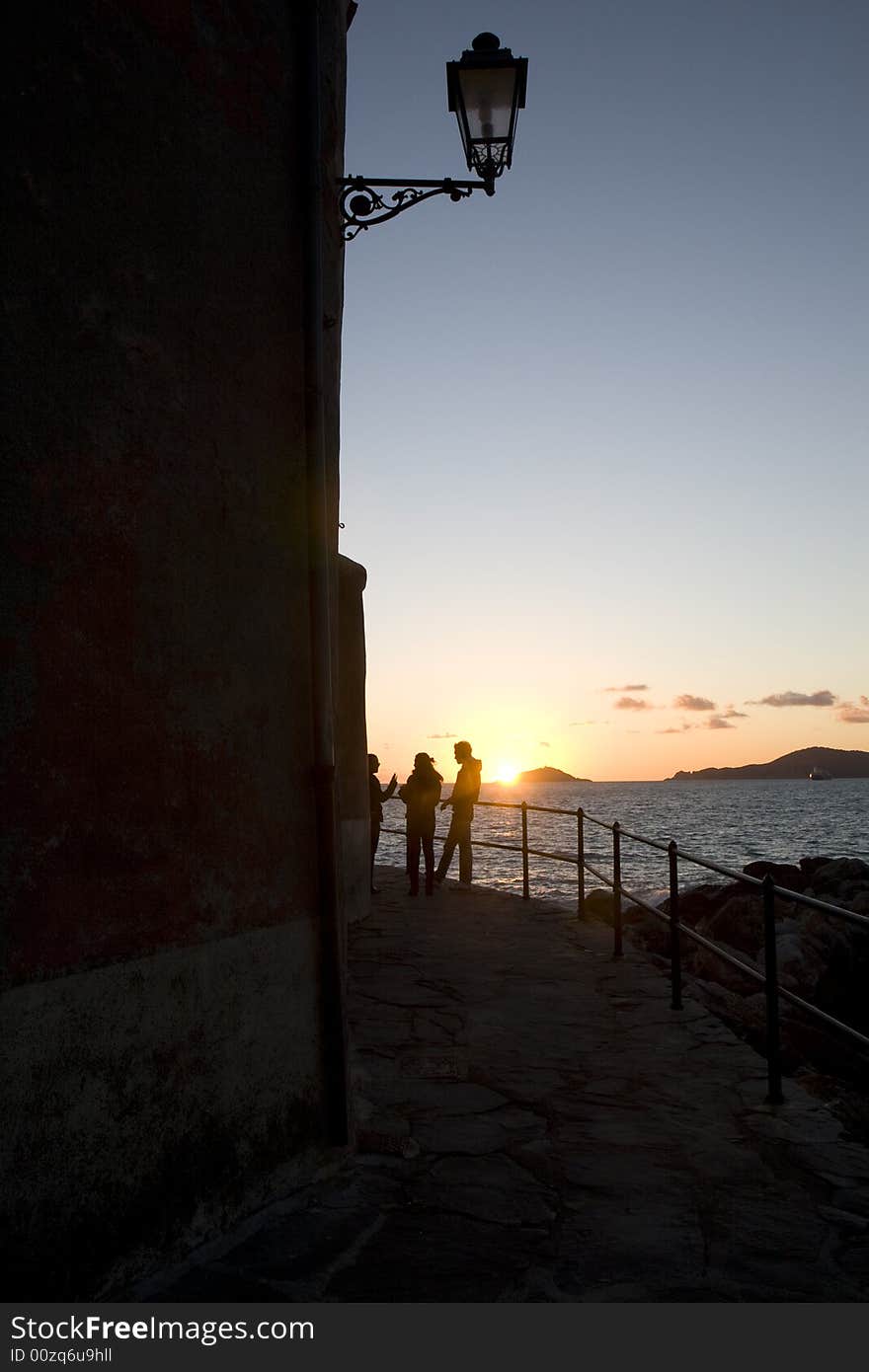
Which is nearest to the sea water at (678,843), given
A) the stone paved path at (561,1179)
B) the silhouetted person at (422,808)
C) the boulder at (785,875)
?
the boulder at (785,875)

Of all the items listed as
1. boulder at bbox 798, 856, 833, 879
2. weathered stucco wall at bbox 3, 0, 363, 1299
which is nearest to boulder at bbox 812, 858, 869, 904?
boulder at bbox 798, 856, 833, 879

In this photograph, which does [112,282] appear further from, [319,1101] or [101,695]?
[319,1101]

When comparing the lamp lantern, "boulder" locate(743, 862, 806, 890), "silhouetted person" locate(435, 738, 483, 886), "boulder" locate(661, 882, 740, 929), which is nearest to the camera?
the lamp lantern

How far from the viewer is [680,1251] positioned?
3.16 m

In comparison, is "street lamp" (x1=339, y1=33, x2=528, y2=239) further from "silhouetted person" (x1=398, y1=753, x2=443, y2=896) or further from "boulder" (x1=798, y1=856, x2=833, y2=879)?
"boulder" (x1=798, y1=856, x2=833, y2=879)

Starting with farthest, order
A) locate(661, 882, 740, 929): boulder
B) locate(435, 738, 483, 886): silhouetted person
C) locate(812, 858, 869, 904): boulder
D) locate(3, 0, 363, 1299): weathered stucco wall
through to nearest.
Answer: locate(812, 858, 869, 904): boulder < locate(661, 882, 740, 929): boulder < locate(435, 738, 483, 886): silhouetted person < locate(3, 0, 363, 1299): weathered stucco wall

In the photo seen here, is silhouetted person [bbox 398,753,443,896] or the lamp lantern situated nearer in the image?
the lamp lantern

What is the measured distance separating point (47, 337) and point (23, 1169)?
2.30m

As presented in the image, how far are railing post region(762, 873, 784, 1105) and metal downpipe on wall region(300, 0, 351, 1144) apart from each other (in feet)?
6.34

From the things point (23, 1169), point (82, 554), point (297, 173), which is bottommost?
point (23, 1169)

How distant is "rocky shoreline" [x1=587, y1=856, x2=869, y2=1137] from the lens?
6707 millimetres

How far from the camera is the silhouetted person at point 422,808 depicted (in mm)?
11742
